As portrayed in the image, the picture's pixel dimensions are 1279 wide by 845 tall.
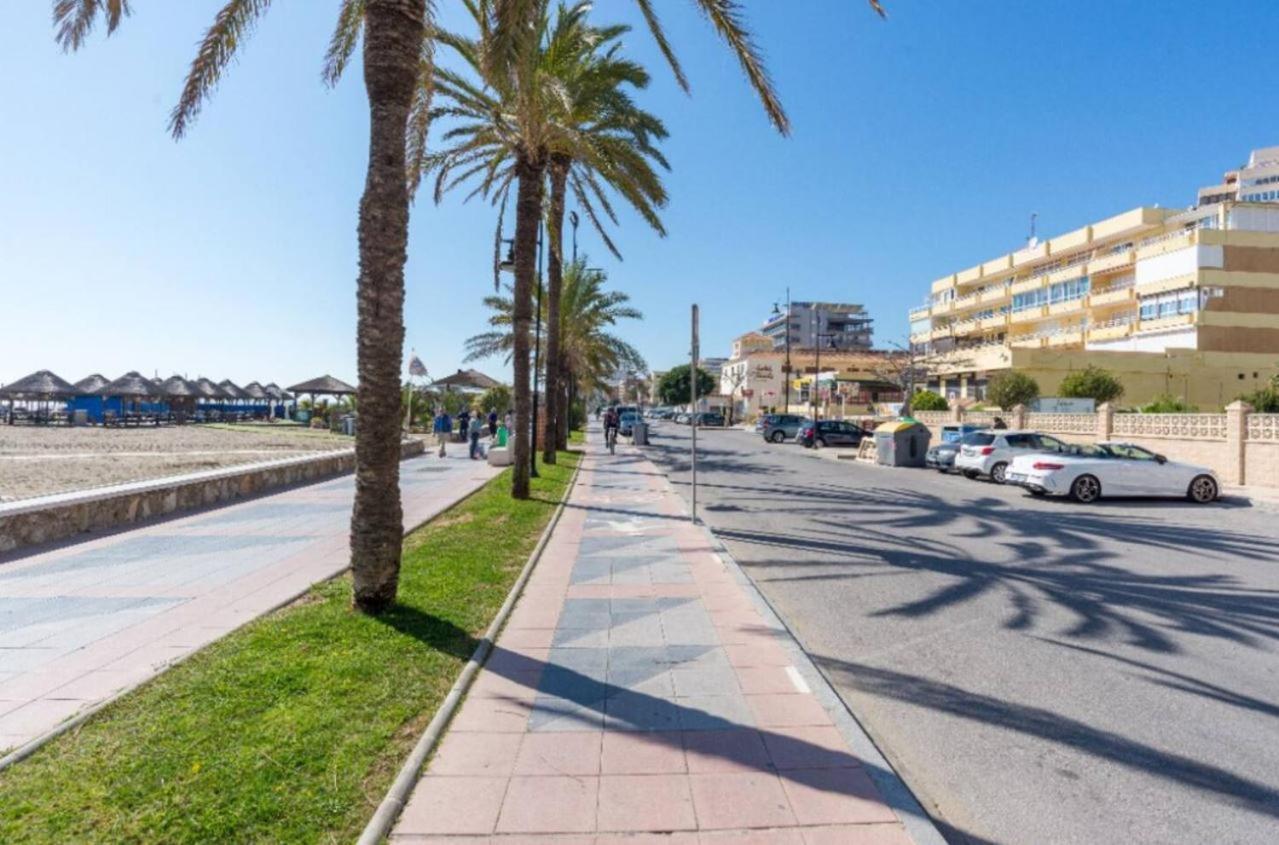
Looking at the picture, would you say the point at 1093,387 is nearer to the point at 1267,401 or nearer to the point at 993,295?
the point at 1267,401

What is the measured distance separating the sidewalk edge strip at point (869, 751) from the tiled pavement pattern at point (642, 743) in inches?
2.5

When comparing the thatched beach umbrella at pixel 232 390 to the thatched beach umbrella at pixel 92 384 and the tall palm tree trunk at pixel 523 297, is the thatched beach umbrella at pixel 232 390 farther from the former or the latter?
the tall palm tree trunk at pixel 523 297

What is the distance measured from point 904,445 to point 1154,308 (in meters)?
33.9

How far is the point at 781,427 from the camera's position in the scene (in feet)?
147

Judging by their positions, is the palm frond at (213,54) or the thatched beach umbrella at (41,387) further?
the thatched beach umbrella at (41,387)

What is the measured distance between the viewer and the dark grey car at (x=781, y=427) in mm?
44344

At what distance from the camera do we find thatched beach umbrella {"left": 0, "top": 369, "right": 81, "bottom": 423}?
131ft

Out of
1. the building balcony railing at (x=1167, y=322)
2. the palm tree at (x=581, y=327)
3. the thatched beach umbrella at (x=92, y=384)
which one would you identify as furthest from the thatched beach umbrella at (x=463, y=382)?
the building balcony railing at (x=1167, y=322)

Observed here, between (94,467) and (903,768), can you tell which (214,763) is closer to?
(903,768)

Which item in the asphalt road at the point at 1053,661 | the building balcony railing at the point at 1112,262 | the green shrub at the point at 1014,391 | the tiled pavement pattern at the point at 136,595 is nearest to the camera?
the asphalt road at the point at 1053,661

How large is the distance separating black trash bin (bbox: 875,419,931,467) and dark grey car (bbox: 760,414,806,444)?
16947 millimetres

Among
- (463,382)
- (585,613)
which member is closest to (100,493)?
(585,613)

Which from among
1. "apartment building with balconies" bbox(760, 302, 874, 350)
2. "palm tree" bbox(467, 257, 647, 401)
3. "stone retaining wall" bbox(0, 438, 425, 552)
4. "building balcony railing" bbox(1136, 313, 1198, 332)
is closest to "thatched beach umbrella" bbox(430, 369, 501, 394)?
"palm tree" bbox(467, 257, 647, 401)

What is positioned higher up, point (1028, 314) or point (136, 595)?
point (1028, 314)
